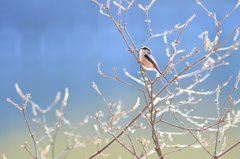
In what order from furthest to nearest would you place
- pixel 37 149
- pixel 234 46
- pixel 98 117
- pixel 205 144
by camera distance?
pixel 205 144
pixel 98 117
pixel 234 46
pixel 37 149

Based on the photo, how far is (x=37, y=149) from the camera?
4.92ft

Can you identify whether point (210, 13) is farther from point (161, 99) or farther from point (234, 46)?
point (161, 99)

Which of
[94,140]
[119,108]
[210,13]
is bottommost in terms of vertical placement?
[94,140]

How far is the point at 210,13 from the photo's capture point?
172 cm

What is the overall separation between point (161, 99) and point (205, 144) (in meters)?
0.31

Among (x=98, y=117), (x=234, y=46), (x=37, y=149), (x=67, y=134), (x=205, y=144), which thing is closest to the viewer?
(x=67, y=134)

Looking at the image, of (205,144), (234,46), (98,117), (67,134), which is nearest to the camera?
(67,134)

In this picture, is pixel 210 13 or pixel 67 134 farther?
pixel 210 13

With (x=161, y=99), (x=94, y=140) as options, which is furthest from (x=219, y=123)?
(x=94, y=140)

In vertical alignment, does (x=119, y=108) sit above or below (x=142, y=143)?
above

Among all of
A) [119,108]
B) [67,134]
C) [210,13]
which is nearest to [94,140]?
[67,134]

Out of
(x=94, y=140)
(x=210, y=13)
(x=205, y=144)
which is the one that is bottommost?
(x=205, y=144)

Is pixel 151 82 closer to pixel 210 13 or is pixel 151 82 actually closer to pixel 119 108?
pixel 119 108

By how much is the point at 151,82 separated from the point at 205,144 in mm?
414
